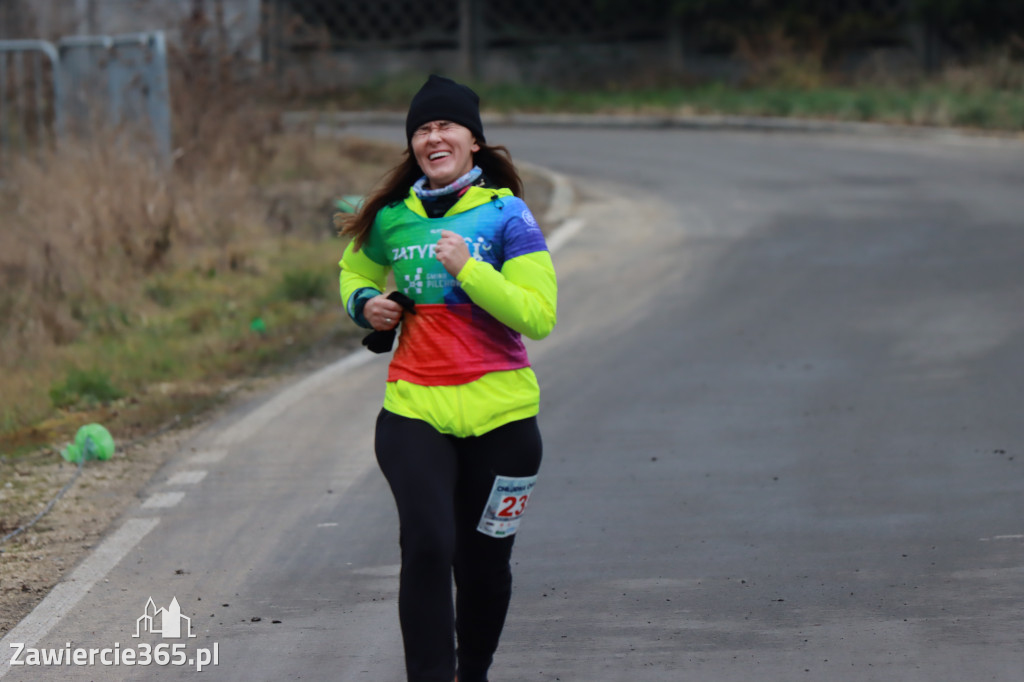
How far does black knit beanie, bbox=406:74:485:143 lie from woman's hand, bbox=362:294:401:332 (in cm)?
49

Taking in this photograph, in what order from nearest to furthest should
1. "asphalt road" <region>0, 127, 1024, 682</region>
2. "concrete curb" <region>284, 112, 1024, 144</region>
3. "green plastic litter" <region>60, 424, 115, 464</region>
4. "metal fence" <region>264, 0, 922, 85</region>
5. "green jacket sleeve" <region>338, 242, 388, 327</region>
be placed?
"green jacket sleeve" <region>338, 242, 388, 327</region>, "asphalt road" <region>0, 127, 1024, 682</region>, "green plastic litter" <region>60, 424, 115, 464</region>, "concrete curb" <region>284, 112, 1024, 144</region>, "metal fence" <region>264, 0, 922, 85</region>

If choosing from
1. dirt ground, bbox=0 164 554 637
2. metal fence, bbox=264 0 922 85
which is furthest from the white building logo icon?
metal fence, bbox=264 0 922 85

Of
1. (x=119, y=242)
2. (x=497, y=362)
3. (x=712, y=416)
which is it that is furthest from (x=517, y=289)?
(x=119, y=242)

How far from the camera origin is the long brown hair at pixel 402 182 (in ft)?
15.3

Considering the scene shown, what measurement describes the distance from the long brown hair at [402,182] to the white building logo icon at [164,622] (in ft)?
5.50

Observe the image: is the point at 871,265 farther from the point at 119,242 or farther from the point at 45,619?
the point at 45,619

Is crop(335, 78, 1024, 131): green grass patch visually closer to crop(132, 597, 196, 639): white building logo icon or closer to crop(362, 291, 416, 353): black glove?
crop(132, 597, 196, 639): white building logo icon

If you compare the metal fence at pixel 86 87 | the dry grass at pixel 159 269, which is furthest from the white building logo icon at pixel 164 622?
the metal fence at pixel 86 87

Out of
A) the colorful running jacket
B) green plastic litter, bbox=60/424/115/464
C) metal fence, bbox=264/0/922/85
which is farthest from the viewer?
metal fence, bbox=264/0/922/85

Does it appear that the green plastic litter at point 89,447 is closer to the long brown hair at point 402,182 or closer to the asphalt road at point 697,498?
the asphalt road at point 697,498

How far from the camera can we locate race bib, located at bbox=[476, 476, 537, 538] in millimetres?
4508

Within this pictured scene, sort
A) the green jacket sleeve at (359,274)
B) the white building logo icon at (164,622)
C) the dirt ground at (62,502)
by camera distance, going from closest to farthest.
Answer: the green jacket sleeve at (359,274) → the white building logo icon at (164,622) → the dirt ground at (62,502)

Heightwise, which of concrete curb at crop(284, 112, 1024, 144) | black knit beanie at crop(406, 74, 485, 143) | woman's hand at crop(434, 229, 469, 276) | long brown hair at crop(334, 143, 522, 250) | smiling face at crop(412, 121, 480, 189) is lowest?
concrete curb at crop(284, 112, 1024, 144)

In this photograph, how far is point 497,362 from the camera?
4523 millimetres
